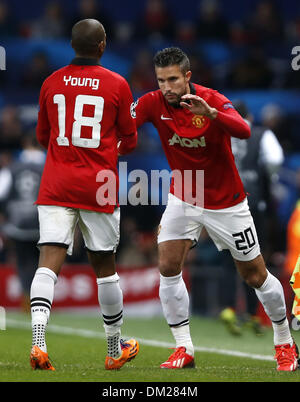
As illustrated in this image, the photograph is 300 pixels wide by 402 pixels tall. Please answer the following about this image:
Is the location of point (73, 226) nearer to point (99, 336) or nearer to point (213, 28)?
point (99, 336)

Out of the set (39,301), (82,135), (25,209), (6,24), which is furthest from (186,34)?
(39,301)

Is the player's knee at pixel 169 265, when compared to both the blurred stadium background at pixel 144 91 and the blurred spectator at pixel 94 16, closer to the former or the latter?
the blurred stadium background at pixel 144 91

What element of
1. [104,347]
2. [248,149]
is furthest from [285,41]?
[104,347]

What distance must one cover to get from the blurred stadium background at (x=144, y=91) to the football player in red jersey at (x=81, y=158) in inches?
204

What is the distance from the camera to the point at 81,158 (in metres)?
6.01

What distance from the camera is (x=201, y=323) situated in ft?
38.7

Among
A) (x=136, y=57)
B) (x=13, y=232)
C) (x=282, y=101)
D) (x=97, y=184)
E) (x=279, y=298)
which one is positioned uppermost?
(x=136, y=57)

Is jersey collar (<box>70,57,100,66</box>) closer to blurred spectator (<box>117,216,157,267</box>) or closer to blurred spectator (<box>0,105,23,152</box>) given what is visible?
blurred spectator (<box>0,105,23,152</box>)

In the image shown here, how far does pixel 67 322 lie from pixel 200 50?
577cm

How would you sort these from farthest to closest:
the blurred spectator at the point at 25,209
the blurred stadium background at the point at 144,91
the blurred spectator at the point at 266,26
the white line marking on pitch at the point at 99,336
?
the blurred spectator at the point at 266,26 → the blurred stadium background at the point at 144,91 → the blurred spectator at the point at 25,209 → the white line marking on pitch at the point at 99,336

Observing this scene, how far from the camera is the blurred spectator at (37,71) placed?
47.9 feet

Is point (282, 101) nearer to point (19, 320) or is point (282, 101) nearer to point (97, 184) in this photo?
point (19, 320)

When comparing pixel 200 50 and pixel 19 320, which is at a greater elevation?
pixel 200 50

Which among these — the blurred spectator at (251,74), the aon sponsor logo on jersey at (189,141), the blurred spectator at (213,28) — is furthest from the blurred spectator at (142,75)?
the aon sponsor logo on jersey at (189,141)
